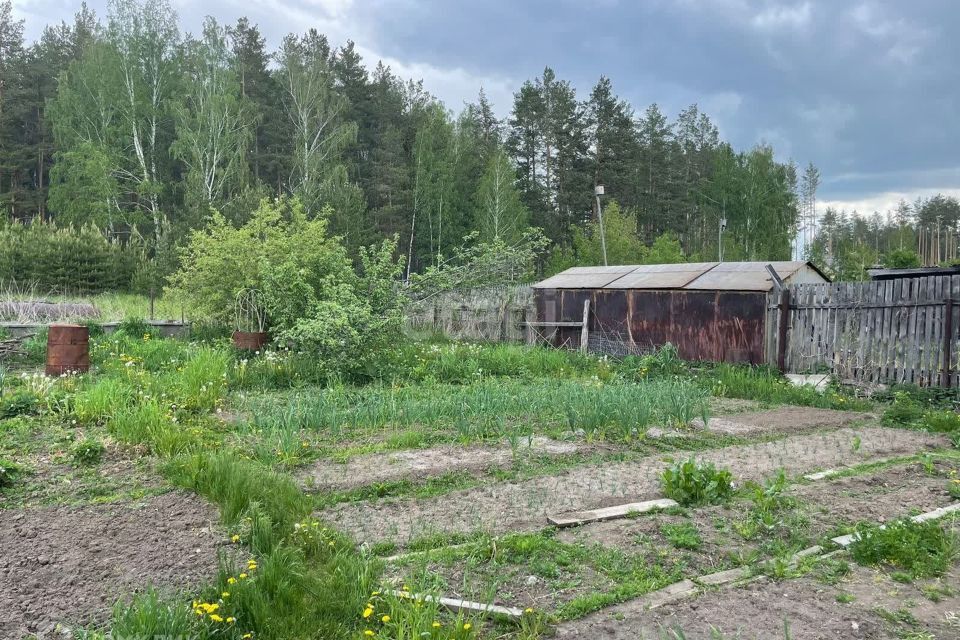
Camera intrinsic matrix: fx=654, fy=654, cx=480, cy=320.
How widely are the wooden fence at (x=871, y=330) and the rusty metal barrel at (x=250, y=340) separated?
336 inches

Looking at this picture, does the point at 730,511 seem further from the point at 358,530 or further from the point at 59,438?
the point at 59,438

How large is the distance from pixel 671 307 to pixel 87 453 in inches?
396

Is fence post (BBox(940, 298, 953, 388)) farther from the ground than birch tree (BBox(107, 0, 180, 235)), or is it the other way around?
birch tree (BBox(107, 0, 180, 235))

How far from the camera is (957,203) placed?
58.8 meters

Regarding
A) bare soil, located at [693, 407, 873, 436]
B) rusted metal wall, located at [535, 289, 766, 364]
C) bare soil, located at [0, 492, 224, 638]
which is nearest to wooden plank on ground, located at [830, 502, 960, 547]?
bare soil, located at [693, 407, 873, 436]

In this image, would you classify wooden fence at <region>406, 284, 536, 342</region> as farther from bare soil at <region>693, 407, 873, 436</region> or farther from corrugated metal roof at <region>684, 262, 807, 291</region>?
bare soil at <region>693, 407, 873, 436</region>

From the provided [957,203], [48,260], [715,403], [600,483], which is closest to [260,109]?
[48,260]

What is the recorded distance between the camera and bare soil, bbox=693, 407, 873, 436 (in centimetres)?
699

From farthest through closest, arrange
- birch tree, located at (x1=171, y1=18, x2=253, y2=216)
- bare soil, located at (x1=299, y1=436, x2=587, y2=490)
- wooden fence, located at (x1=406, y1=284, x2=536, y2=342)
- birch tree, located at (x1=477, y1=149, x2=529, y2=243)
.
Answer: birch tree, located at (x1=477, y1=149, x2=529, y2=243), birch tree, located at (x1=171, y1=18, x2=253, y2=216), wooden fence, located at (x1=406, y1=284, x2=536, y2=342), bare soil, located at (x1=299, y1=436, x2=587, y2=490)

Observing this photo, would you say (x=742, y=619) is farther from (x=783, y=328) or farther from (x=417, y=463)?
(x=783, y=328)

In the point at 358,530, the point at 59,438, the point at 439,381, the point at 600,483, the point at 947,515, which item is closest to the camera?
the point at 358,530

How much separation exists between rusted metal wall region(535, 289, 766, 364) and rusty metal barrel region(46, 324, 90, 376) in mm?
9225

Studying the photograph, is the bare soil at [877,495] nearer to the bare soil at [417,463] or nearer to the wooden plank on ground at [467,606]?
the bare soil at [417,463]

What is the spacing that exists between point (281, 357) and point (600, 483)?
6.25 metres
